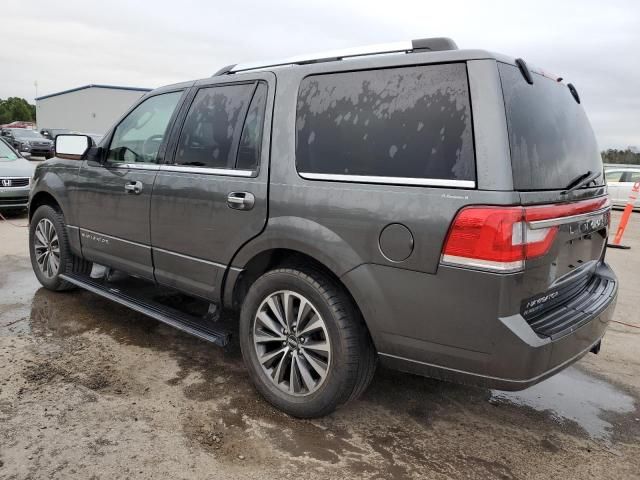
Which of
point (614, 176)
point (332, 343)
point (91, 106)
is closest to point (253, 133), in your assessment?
point (332, 343)

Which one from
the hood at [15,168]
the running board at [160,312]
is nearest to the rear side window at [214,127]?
the running board at [160,312]

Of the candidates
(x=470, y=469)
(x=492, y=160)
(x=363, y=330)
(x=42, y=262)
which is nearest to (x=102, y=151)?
(x=42, y=262)

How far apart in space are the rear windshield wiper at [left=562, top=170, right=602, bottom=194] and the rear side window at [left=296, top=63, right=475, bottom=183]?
63 centimetres

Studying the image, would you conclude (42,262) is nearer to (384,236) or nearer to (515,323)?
(384,236)

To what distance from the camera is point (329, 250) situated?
2576mm

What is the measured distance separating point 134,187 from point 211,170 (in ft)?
2.57

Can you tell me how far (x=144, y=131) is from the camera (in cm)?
391

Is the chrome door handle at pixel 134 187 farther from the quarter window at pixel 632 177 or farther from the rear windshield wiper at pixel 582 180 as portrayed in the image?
the quarter window at pixel 632 177

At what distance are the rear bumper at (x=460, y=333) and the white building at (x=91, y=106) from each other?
143 ft

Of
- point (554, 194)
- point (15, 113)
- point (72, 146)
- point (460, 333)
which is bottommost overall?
point (460, 333)

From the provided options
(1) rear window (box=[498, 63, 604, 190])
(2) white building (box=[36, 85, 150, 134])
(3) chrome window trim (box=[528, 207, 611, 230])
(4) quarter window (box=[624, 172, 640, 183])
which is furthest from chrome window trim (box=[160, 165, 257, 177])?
(2) white building (box=[36, 85, 150, 134])

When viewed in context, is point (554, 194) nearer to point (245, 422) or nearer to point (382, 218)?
point (382, 218)

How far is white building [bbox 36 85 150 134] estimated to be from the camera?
4312 centimetres

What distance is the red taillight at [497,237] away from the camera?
6.99 feet
